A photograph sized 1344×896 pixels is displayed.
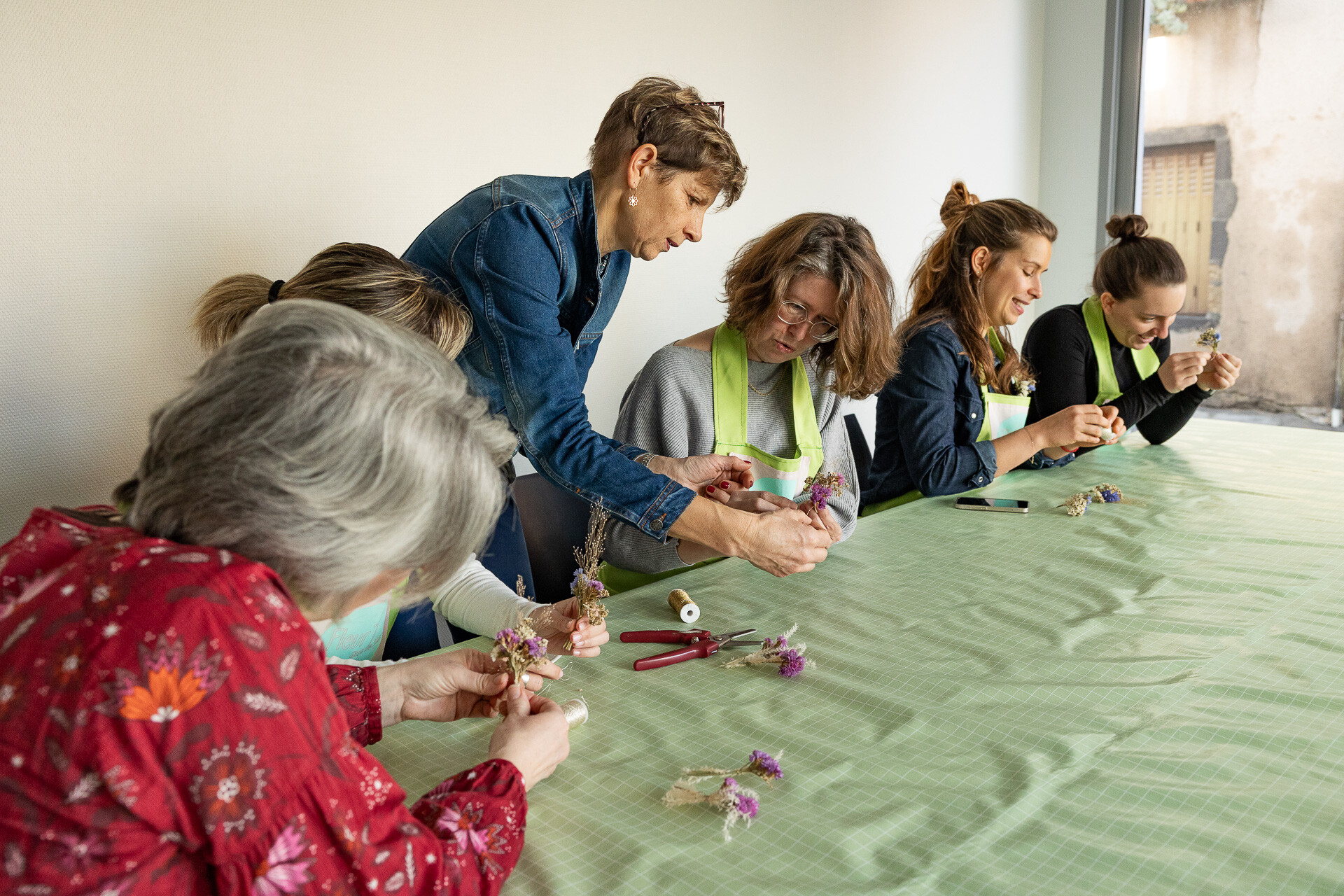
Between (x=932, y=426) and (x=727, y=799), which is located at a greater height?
(x=932, y=426)

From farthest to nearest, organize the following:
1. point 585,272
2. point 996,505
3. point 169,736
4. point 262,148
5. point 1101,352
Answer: point 1101,352 < point 996,505 < point 262,148 < point 585,272 < point 169,736

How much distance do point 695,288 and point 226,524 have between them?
3065 millimetres

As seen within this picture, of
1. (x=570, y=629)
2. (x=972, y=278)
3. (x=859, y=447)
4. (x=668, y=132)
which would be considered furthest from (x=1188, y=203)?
(x=570, y=629)

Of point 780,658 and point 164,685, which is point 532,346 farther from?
point 164,685

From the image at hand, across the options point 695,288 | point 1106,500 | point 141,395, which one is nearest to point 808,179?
point 695,288

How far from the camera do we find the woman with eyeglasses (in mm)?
2258

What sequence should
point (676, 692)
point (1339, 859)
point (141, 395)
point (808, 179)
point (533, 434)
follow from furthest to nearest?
point (808, 179) < point (141, 395) < point (533, 434) < point (676, 692) < point (1339, 859)

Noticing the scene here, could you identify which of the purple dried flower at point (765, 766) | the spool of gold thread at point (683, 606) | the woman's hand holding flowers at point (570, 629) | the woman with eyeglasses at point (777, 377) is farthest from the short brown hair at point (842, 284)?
the purple dried flower at point (765, 766)

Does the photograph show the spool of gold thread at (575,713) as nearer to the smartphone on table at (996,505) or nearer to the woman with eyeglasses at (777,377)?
the woman with eyeglasses at (777,377)

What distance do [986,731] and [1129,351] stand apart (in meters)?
2.50

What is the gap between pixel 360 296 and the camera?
159 cm

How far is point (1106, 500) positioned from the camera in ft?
8.35

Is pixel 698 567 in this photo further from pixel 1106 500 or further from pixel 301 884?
pixel 301 884

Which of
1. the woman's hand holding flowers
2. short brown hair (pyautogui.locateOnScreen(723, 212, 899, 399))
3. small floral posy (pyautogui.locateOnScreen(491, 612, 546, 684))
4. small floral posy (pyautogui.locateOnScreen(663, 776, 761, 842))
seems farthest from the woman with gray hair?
short brown hair (pyautogui.locateOnScreen(723, 212, 899, 399))
